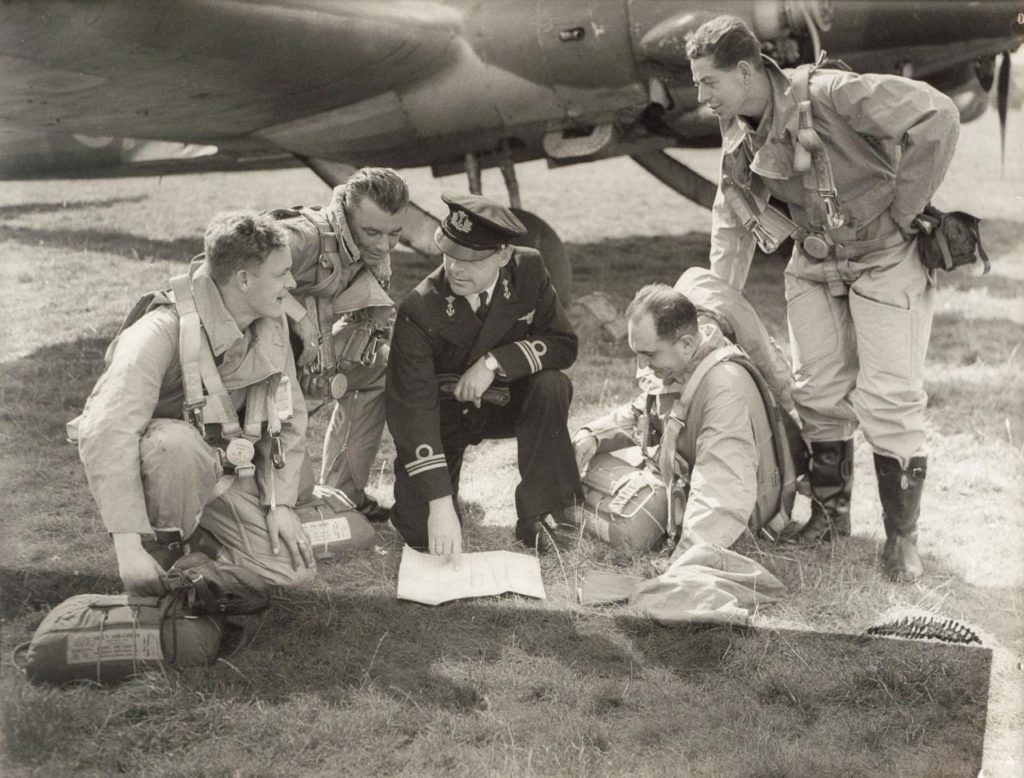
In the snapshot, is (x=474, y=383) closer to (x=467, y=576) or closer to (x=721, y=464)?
(x=467, y=576)

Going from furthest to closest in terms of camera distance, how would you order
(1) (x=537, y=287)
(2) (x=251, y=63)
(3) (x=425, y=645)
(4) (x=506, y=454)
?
(2) (x=251, y=63) → (4) (x=506, y=454) → (1) (x=537, y=287) → (3) (x=425, y=645)

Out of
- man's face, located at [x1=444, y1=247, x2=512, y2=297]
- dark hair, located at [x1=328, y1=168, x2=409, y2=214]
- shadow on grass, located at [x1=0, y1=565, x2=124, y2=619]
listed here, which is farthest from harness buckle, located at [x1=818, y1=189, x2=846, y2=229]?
shadow on grass, located at [x1=0, y1=565, x2=124, y2=619]

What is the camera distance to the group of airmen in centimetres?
328

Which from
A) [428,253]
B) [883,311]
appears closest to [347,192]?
[883,311]

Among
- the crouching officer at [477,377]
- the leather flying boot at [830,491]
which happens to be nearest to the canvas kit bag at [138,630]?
the crouching officer at [477,377]

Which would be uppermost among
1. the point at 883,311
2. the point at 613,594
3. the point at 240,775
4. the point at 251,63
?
the point at 251,63

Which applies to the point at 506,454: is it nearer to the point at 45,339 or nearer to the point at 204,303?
the point at 204,303

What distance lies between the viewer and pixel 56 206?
1142cm

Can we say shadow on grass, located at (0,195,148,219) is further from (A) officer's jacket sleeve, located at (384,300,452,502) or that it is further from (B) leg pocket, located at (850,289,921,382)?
(B) leg pocket, located at (850,289,921,382)

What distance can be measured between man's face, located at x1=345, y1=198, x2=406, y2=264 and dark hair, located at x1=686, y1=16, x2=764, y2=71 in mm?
1225

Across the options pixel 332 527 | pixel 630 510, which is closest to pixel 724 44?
pixel 630 510

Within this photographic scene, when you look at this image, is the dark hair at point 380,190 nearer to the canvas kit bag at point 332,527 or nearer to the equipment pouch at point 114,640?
the canvas kit bag at point 332,527

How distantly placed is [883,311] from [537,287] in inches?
50.6

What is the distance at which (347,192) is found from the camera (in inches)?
158
